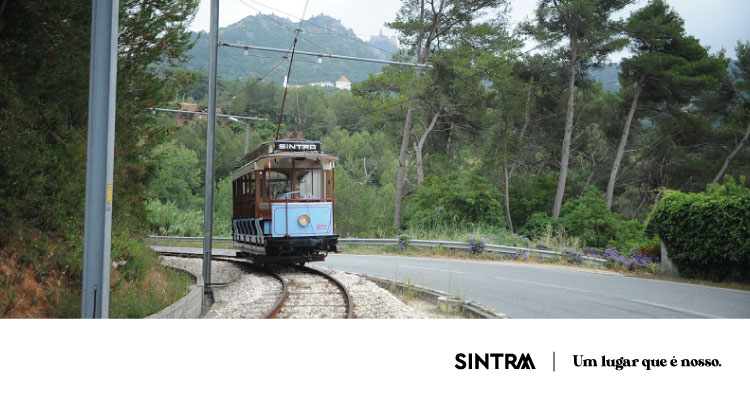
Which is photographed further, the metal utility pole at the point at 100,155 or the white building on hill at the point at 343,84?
the white building on hill at the point at 343,84

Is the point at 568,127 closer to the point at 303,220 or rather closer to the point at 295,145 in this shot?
the point at 295,145

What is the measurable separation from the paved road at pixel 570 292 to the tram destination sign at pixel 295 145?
141 inches

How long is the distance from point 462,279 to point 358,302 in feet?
13.2

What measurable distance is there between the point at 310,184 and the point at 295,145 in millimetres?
992

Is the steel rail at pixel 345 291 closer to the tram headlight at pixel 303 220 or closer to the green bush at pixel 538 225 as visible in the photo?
the tram headlight at pixel 303 220

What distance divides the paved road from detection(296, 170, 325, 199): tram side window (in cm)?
264

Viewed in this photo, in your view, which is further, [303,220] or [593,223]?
[593,223]

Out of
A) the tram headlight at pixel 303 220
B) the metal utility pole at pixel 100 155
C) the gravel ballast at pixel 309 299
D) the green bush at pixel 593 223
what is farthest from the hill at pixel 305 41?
the green bush at pixel 593 223

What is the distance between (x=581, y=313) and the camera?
877 centimetres

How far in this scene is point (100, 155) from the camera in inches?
235

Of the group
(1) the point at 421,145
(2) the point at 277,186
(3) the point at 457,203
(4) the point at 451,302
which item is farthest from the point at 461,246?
(4) the point at 451,302

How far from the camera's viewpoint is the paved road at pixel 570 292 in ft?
28.7

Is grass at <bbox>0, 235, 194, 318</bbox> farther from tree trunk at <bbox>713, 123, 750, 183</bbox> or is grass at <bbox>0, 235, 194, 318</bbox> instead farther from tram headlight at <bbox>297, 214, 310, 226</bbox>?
tree trunk at <bbox>713, 123, 750, 183</bbox>

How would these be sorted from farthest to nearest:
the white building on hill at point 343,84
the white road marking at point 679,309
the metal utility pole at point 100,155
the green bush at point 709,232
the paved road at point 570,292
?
the white building on hill at point 343,84 < the green bush at point 709,232 < the paved road at point 570,292 < the white road marking at point 679,309 < the metal utility pole at point 100,155
